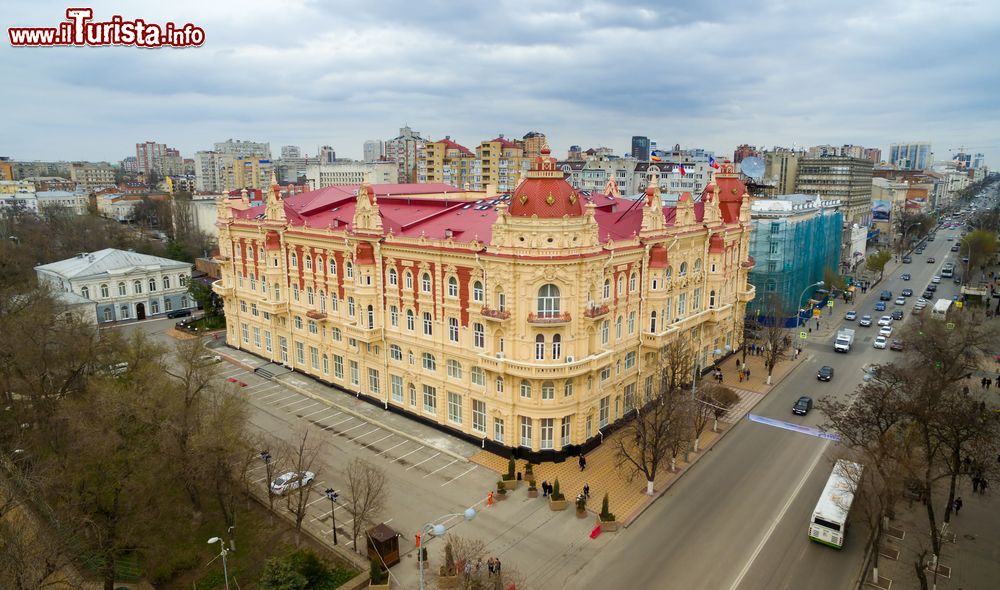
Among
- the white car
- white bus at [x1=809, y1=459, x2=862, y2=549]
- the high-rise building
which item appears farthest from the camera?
the high-rise building

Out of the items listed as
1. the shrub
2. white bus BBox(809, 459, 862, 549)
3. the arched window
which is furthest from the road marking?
the arched window

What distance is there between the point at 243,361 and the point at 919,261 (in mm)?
144761

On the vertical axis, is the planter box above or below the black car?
below

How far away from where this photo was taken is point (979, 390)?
194 ft

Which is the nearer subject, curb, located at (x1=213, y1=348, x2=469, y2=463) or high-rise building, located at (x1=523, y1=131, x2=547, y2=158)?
curb, located at (x1=213, y1=348, x2=469, y2=463)

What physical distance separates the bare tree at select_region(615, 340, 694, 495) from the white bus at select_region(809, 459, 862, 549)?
954 centimetres

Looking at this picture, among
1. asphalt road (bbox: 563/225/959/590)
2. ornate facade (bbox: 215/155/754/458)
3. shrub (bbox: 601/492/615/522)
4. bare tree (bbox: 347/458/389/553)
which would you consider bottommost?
asphalt road (bbox: 563/225/959/590)

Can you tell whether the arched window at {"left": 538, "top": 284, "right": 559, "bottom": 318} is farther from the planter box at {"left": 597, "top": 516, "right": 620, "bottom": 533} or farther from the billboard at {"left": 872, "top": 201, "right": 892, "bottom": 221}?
the billboard at {"left": 872, "top": 201, "right": 892, "bottom": 221}

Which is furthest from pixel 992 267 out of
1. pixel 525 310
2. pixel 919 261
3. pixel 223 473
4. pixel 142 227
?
pixel 142 227

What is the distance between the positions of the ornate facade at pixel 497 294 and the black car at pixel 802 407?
1022 centimetres

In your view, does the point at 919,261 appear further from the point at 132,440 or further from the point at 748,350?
the point at 132,440

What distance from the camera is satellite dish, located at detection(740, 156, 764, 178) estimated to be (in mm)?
81500

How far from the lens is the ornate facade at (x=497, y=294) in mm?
43500

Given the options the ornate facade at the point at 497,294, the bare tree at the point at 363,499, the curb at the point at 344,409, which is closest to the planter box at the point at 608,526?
the ornate facade at the point at 497,294
